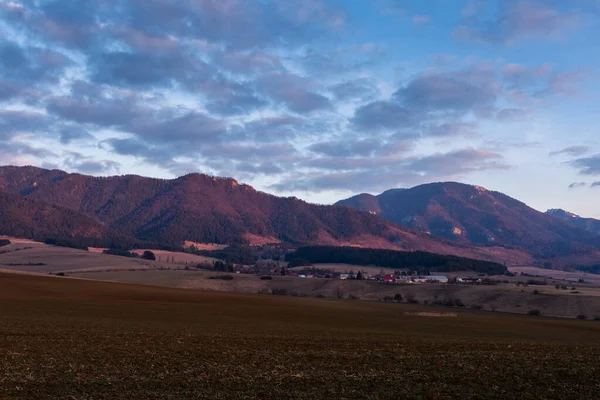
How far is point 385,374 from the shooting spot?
22.5 metres

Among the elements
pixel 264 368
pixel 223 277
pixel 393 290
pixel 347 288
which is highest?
pixel 264 368

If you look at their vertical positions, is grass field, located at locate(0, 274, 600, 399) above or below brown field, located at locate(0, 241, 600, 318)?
above

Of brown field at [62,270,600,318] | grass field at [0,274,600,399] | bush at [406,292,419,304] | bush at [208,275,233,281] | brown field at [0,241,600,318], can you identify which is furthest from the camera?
bush at [208,275,233,281]

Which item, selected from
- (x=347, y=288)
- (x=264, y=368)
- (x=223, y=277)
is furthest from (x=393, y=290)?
(x=264, y=368)

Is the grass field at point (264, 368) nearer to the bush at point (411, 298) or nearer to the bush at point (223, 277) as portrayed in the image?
the bush at point (411, 298)

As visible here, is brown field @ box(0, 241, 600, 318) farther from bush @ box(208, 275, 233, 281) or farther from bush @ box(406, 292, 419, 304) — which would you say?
bush @ box(208, 275, 233, 281)

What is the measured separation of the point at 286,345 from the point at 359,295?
335 ft

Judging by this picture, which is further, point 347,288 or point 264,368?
point 347,288

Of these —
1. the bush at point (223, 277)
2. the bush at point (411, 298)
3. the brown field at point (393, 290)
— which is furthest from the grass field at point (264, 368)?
the bush at point (223, 277)

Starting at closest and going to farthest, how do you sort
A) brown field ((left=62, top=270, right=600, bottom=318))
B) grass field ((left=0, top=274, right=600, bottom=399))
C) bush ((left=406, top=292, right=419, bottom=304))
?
grass field ((left=0, top=274, right=600, bottom=399)) < brown field ((left=62, top=270, right=600, bottom=318)) < bush ((left=406, top=292, right=419, bottom=304))

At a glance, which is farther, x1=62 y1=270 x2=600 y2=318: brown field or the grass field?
x1=62 y1=270 x2=600 y2=318: brown field

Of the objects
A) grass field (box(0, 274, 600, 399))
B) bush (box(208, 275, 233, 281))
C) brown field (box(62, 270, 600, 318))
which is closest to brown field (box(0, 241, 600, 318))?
brown field (box(62, 270, 600, 318))

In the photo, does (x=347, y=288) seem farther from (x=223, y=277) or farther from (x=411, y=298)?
(x=223, y=277)

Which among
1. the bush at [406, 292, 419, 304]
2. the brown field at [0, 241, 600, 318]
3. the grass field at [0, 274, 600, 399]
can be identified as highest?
the grass field at [0, 274, 600, 399]
